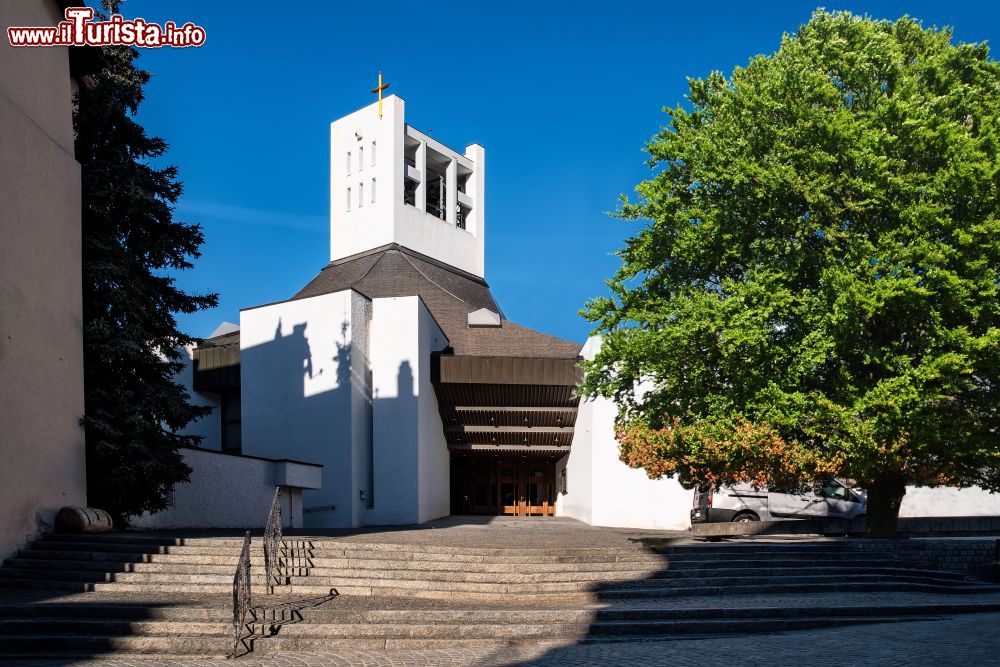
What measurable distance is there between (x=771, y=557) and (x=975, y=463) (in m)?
4.69

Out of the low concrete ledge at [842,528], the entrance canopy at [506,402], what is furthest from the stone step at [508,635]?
the entrance canopy at [506,402]

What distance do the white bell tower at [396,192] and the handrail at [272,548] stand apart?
27812 mm

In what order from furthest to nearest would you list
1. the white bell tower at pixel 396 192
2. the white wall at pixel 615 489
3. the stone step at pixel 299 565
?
the white bell tower at pixel 396 192 → the white wall at pixel 615 489 → the stone step at pixel 299 565

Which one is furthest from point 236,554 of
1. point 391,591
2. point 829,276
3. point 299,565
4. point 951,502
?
point 951,502

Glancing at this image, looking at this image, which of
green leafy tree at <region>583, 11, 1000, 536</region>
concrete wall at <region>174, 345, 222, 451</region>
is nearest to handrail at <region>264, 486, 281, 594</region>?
green leafy tree at <region>583, 11, 1000, 536</region>

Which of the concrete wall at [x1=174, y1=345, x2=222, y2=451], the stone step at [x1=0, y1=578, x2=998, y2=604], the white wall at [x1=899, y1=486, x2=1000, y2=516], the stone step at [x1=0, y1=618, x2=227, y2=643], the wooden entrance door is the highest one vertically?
the concrete wall at [x1=174, y1=345, x2=222, y2=451]

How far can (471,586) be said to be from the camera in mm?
12680

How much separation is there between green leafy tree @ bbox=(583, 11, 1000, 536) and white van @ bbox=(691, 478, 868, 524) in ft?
19.1

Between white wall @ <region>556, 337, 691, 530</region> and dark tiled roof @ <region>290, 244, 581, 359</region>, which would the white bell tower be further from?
white wall @ <region>556, 337, 691, 530</region>

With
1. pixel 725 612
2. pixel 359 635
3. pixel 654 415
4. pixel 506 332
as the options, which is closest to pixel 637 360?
pixel 654 415

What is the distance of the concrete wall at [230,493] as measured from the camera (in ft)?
70.4

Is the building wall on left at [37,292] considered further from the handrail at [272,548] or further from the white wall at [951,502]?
the white wall at [951,502]

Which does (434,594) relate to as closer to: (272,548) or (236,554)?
(272,548)

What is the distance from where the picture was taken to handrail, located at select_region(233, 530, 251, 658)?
9328mm
